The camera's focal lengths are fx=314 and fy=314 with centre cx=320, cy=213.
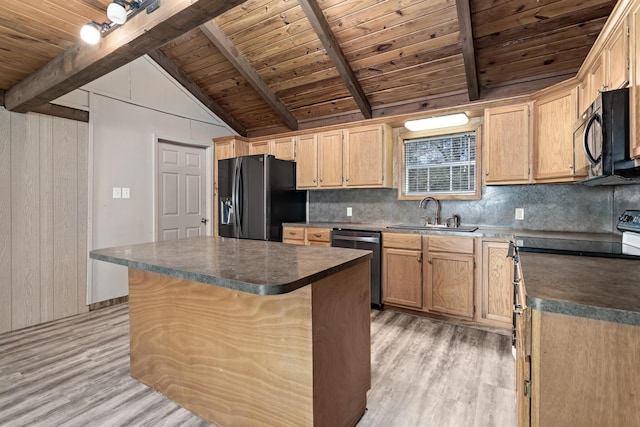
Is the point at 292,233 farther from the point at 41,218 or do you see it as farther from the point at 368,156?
the point at 41,218

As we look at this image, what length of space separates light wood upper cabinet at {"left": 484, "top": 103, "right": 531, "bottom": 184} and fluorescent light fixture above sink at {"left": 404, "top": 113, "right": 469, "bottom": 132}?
235 millimetres

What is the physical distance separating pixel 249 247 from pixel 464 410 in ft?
5.25

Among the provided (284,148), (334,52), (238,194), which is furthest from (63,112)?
(334,52)

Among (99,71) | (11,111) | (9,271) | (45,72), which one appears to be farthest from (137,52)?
(9,271)

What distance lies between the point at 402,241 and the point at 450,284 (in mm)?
614

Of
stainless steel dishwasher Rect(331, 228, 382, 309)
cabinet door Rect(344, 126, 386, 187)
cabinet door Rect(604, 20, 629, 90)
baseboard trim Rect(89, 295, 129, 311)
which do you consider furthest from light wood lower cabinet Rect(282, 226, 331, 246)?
cabinet door Rect(604, 20, 629, 90)

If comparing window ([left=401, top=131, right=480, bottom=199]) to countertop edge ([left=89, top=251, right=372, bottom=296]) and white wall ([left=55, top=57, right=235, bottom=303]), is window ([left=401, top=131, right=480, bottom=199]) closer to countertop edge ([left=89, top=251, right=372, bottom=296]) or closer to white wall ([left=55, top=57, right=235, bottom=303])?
countertop edge ([left=89, top=251, right=372, bottom=296])

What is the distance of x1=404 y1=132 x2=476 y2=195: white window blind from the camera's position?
3502mm

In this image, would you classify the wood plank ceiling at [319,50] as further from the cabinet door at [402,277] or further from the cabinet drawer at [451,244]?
the cabinet door at [402,277]

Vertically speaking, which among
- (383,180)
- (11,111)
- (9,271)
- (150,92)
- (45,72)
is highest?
(150,92)

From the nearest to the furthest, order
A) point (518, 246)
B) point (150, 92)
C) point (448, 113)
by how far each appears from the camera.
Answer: point (518, 246) < point (448, 113) < point (150, 92)

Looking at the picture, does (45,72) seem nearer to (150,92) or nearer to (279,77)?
(150,92)

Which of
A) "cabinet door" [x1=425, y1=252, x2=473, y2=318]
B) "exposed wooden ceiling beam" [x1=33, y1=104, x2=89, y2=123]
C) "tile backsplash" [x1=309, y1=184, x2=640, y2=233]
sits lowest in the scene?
"cabinet door" [x1=425, y1=252, x2=473, y2=318]

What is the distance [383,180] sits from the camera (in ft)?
12.3
